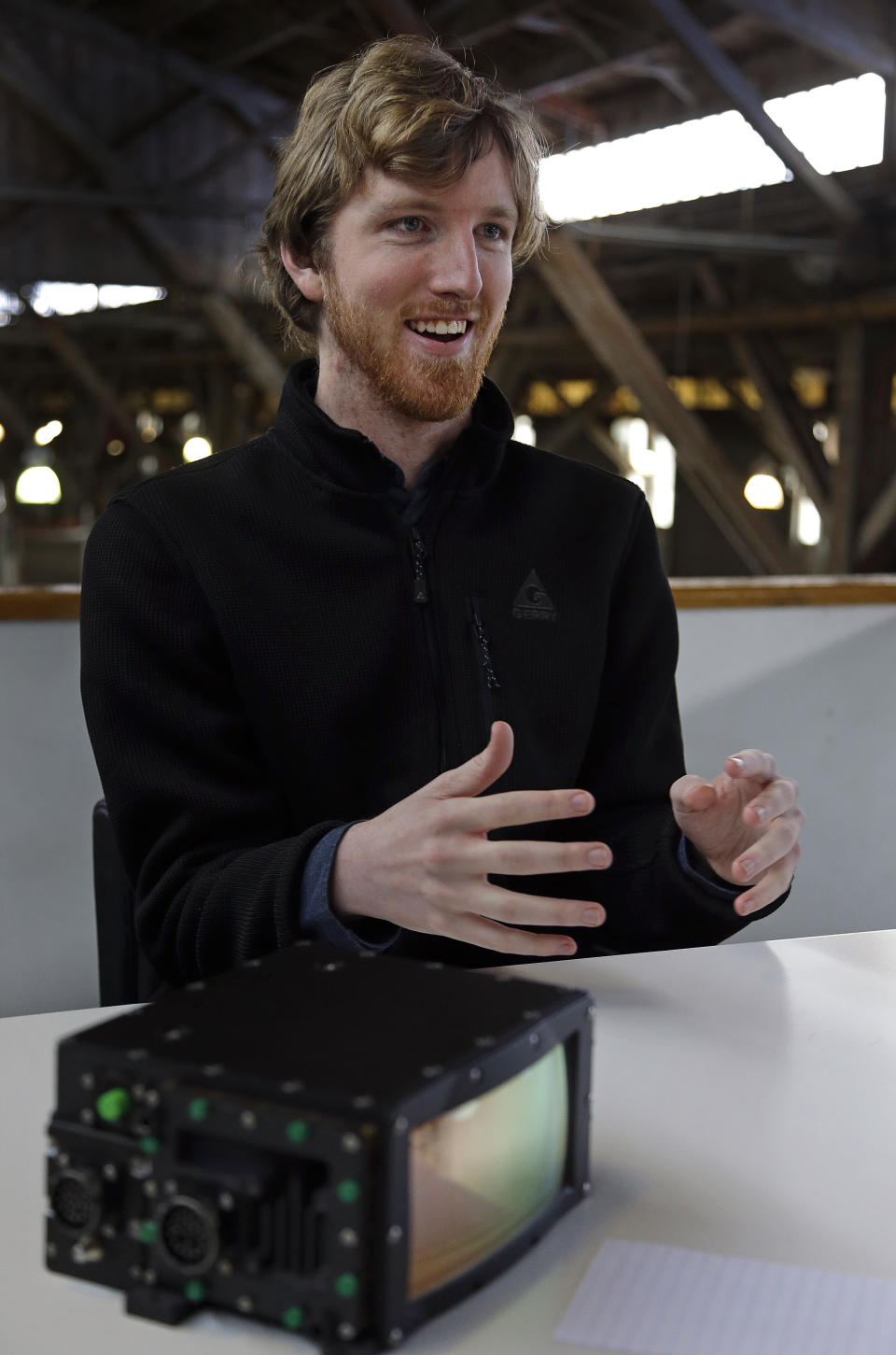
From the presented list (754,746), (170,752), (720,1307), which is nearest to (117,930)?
(170,752)

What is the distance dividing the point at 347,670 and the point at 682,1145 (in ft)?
2.43

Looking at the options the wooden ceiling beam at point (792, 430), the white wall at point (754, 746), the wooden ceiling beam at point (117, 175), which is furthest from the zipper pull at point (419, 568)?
the wooden ceiling beam at point (117, 175)

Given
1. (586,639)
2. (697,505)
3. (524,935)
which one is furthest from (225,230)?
(524,935)

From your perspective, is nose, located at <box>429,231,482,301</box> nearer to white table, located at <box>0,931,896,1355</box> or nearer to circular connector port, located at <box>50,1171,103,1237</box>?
white table, located at <box>0,931,896,1355</box>

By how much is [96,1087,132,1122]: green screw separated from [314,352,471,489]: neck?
1.12 m

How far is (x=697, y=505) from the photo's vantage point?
13727 millimetres

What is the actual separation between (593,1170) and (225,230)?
10264mm

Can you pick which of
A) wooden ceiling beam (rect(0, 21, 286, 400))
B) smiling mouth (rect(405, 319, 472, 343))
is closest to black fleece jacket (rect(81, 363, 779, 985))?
smiling mouth (rect(405, 319, 472, 343))

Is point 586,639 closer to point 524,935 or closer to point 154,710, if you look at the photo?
point 154,710

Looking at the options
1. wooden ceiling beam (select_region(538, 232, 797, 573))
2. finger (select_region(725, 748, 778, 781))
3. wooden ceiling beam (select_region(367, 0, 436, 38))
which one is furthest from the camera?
wooden ceiling beam (select_region(538, 232, 797, 573))

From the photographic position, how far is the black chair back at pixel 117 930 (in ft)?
4.95

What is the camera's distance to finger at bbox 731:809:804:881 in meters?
1.23

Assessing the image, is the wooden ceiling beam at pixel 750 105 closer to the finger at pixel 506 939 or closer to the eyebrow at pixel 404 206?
the eyebrow at pixel 404 206

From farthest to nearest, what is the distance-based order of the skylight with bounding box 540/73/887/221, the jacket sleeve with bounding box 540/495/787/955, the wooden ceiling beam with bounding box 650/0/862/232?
the skylight with bounding box 540/73/887/221, the wooden ceiling beam with bounding box 650/0/862/232, the jacket sleeve with bounding box 540/495/787/955
